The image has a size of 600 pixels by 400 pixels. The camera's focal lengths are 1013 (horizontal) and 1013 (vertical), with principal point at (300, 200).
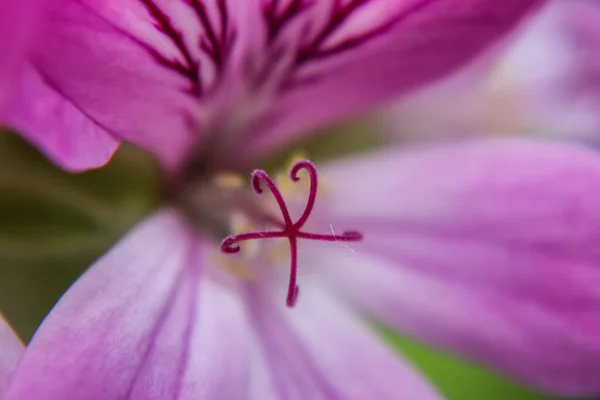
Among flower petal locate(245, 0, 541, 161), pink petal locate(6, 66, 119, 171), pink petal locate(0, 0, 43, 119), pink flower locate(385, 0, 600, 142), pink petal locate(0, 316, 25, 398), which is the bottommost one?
pink flower locate(385, 0, 600, 142)

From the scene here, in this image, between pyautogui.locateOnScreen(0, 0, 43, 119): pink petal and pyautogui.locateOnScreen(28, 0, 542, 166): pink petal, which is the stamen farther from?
pyautogui.locateOnScreen(0, 0, 43, 119): pink petal

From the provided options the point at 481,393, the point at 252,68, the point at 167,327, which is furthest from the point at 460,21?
the point at 481,393

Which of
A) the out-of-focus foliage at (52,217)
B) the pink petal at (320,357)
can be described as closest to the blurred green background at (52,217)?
the out-of-focus foliage at (52,217)

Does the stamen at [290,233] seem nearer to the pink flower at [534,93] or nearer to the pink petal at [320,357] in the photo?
the pink petal at [320,357]

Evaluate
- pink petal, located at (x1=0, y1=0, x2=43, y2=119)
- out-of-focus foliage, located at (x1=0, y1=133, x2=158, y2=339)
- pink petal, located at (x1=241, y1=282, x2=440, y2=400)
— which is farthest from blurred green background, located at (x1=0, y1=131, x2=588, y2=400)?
pink petal, located at (x1=0, y1=0, x2=43, y2=119)

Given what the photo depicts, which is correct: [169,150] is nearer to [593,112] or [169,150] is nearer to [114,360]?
[114,360]

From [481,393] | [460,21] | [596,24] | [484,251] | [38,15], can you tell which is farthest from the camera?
[481,393]
